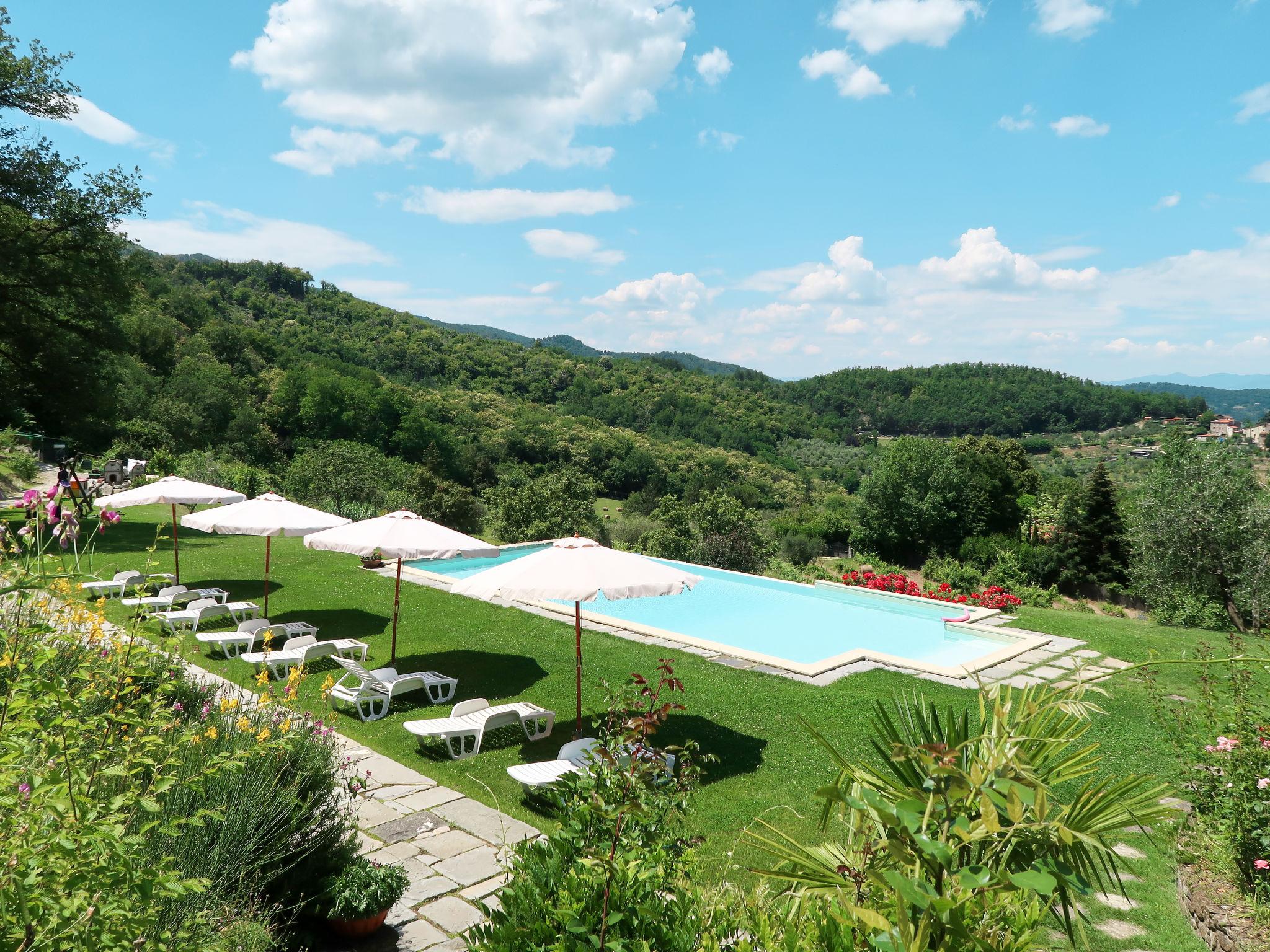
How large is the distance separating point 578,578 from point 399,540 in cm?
251

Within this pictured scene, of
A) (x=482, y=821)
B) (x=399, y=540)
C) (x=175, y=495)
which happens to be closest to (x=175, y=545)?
(x=175, y=495)

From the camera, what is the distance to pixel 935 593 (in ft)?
44.1

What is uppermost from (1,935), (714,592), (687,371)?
(687,371)

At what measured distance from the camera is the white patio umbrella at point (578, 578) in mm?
5730

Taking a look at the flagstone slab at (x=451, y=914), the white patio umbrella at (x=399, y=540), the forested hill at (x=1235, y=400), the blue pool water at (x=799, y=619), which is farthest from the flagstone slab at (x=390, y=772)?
the forested hill at (x=1235, y=400)

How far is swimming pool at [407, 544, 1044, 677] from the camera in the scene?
32.6 ft

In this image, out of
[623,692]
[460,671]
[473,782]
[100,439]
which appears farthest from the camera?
[100,439]

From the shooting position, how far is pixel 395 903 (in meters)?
3.69

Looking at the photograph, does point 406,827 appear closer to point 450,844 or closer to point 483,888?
point 450,844

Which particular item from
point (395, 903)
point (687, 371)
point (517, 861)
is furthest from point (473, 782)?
point (687, 371)

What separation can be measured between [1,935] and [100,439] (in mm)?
25418

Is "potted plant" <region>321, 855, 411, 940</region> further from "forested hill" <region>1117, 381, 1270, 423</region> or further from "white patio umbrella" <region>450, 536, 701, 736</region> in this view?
"forested hill" <region>1117, 381, 1270, 423</region>

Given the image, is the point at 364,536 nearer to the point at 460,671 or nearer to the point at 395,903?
the point at 460,671

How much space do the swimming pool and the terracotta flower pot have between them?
6.07 metres
